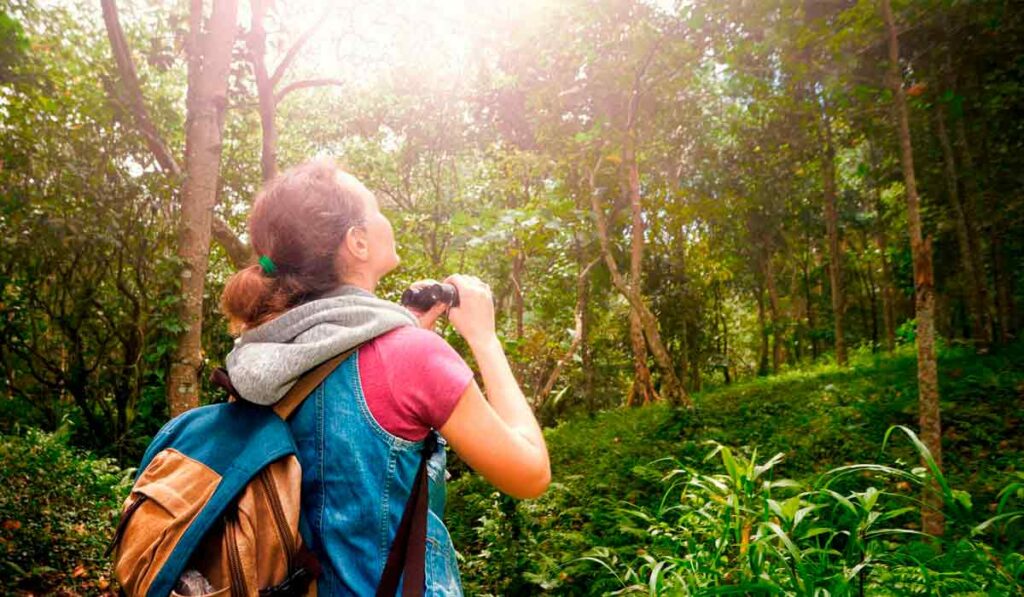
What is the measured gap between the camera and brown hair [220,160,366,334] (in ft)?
4.01

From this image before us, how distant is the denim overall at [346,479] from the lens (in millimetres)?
1075

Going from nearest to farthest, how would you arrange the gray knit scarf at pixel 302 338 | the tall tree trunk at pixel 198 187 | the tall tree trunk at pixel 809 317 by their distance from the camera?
1. the gray knit scarf at pixel 302 338
2. the tall tree trunk at pixel 198 187
3. the tall tree trunk at pixel 809 317

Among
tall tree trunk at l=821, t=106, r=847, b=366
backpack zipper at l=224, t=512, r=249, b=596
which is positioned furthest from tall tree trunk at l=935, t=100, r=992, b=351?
backpack zipper at l=224, t=512, r=249, b=596

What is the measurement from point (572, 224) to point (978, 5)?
4.86m

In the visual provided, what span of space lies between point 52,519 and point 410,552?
17.1 feet

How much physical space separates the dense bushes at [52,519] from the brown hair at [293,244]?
4302mm

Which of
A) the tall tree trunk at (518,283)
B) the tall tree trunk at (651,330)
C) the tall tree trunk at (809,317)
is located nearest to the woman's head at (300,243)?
the tall tree trunk at (651,330)

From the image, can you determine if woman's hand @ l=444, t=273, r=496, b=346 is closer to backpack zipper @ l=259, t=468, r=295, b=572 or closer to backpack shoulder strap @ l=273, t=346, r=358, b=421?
backpack shoulder strap @ l=273, t=346, r=358, b=421

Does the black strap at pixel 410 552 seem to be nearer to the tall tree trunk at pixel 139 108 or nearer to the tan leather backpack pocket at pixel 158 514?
the tan leather backpack pocket at pixel 158 514

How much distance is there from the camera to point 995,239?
797 cm

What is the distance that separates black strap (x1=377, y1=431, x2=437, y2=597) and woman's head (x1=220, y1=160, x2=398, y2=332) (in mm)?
478

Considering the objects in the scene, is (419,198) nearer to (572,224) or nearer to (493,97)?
(493,97)

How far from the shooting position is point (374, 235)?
1.31 metres

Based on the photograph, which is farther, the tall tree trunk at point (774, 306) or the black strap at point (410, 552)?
the tall tree trunk at point (774, 306)
